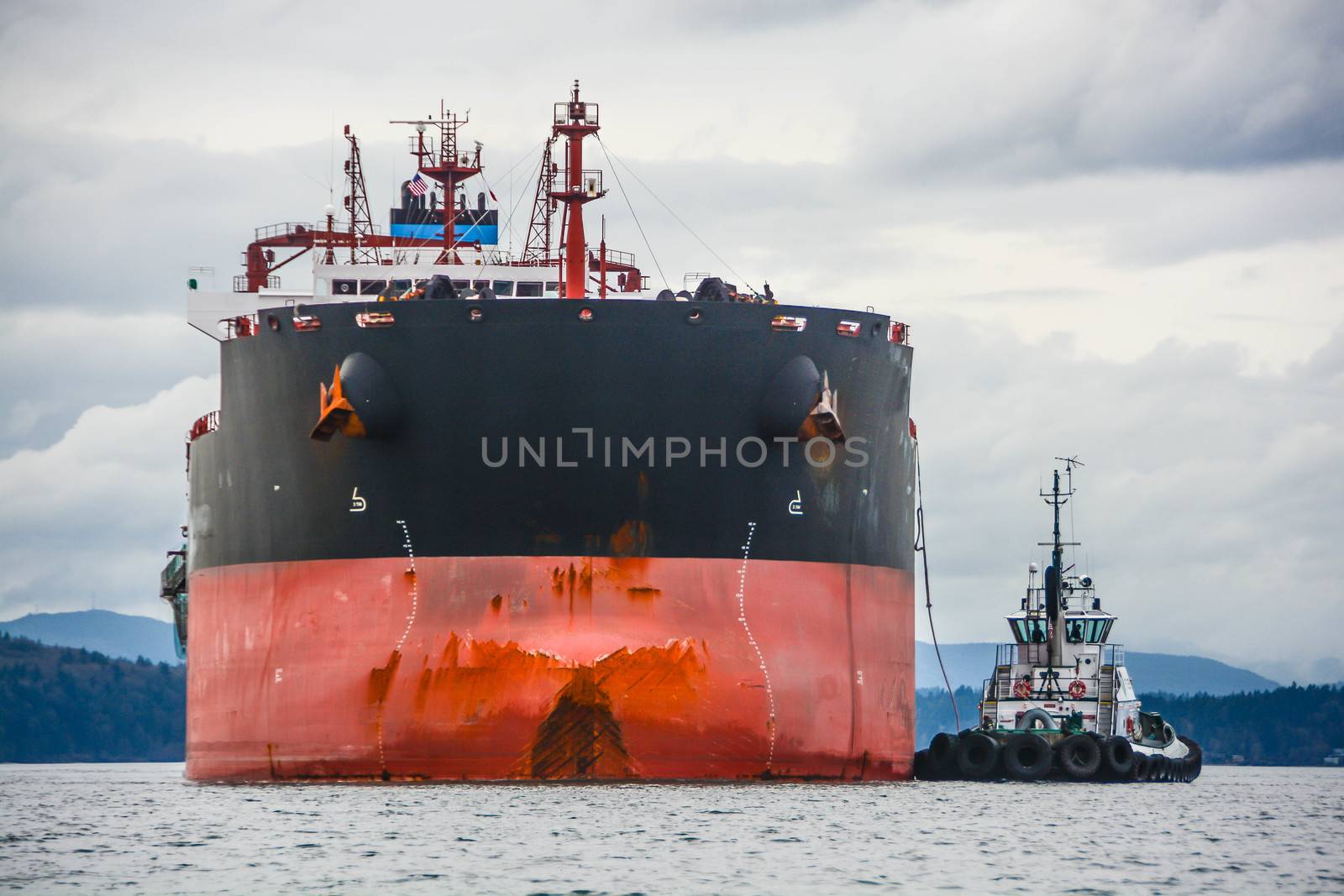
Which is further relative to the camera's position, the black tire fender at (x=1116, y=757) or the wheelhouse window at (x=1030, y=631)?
the wheelhouse window at (x=1030, y=631)

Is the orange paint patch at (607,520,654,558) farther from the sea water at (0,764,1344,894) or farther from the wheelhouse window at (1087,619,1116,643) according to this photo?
the wheelhouse window at (1087,619,1116,643)

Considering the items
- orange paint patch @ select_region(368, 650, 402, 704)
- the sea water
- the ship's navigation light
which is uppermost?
the ship's navigation light

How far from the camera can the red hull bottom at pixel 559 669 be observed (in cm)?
2967

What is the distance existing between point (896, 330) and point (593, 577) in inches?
277

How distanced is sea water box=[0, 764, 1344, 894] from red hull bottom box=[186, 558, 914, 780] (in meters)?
0.50

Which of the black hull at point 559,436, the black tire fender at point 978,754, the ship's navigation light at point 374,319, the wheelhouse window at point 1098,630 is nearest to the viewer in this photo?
the black hull at point 559,436

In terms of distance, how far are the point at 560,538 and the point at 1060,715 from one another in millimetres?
18031

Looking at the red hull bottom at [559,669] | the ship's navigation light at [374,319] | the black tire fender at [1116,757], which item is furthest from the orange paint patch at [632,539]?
the black tire fender at [1116,757]

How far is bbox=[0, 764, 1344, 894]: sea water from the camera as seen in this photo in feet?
69.0

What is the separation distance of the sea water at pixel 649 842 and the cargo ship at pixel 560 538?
2.64 ft

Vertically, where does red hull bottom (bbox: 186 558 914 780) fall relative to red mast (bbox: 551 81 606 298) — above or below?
below

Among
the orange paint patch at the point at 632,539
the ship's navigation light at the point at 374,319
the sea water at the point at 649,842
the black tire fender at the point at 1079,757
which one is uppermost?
the ship's navigation light at the point at 374,319

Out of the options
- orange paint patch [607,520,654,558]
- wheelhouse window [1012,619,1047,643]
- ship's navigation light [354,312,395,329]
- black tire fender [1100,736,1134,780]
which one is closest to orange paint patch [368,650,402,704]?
orange paint patch [607,520,654,558]

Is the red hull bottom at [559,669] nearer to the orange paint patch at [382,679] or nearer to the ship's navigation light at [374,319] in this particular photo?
the orange paint patch at [382,679]
